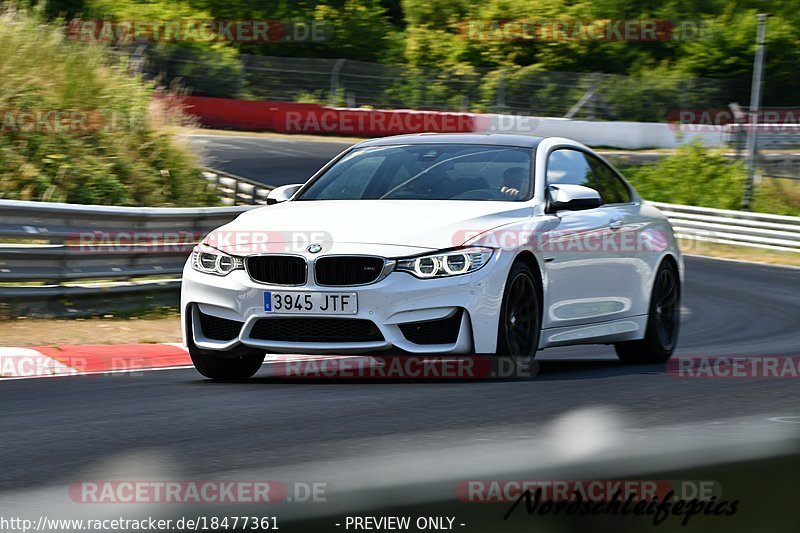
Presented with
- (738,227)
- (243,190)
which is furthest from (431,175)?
(738,227)

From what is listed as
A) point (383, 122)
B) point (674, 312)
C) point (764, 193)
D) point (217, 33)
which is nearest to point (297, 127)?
point (383, 122)

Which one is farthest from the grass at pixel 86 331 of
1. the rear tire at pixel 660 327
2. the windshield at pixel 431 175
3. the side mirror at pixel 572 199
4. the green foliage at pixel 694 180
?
the green foliage at pixel 694 180

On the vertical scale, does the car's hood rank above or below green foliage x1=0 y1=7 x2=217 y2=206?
above

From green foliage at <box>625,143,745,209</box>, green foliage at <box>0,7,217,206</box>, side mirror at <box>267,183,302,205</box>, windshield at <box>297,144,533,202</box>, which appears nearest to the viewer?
windshield at <box>297,144,533,202</box>

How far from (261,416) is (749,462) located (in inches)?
170

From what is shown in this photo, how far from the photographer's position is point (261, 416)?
5.83m

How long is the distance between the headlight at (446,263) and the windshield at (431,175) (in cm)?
88

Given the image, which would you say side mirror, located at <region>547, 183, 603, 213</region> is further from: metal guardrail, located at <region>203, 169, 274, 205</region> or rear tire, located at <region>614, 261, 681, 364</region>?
metal guardrail, located at <region>203, 169, 274, 205</region>

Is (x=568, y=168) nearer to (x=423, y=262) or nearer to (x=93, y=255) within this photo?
(x=423, y=262)

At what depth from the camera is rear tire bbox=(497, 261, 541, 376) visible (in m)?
6.93

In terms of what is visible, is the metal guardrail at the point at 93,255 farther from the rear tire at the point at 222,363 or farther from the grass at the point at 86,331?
the rear tire at the point at 222,363

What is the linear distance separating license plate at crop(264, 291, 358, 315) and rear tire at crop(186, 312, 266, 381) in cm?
47

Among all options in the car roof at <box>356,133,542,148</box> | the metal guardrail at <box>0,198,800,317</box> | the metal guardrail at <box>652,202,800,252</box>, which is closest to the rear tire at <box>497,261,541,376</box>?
the car roof at <box>356,133,542,148</box>

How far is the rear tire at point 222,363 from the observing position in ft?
23.8
